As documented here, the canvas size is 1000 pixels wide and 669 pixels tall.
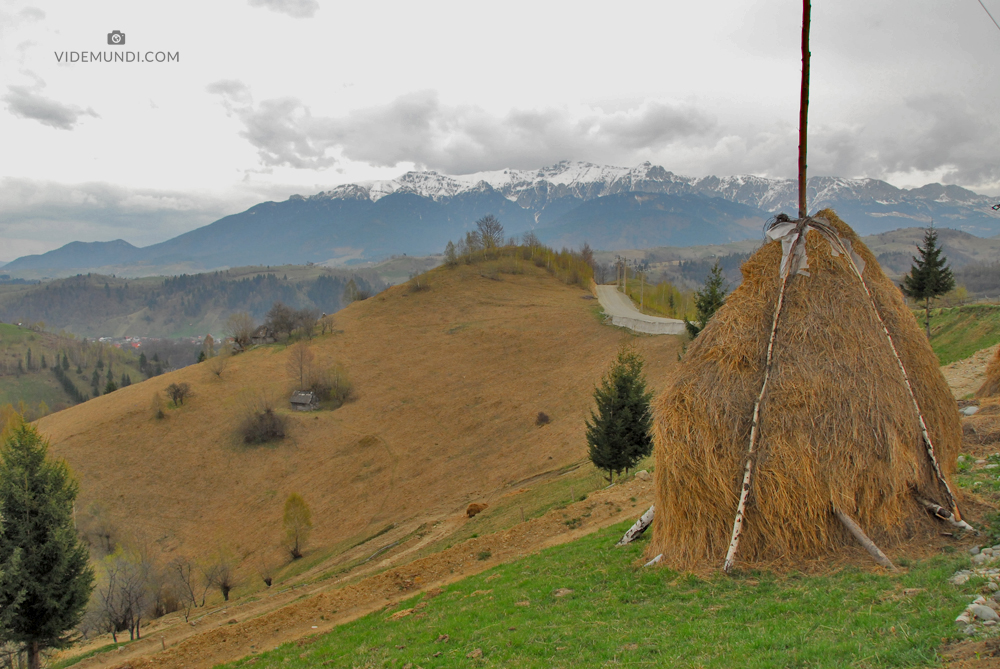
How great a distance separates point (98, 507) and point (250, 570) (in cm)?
2093

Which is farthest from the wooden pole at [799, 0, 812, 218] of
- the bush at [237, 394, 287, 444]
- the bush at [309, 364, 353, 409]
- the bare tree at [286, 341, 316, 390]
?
the bare tree at [286, 341, 316, 390]

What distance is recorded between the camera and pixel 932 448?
969cm

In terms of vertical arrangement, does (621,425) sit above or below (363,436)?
above

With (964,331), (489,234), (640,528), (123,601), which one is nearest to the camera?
(640,528)

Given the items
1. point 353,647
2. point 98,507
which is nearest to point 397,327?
point 98,507

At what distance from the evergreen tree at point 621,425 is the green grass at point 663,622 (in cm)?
1158

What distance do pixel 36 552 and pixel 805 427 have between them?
878 inches

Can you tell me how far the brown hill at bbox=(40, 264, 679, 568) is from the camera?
42.9 metres

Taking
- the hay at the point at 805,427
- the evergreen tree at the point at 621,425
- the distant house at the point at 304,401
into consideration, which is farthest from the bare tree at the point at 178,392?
the hay at the point at 805,427

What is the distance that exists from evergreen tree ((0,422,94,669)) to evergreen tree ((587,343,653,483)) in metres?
20.8

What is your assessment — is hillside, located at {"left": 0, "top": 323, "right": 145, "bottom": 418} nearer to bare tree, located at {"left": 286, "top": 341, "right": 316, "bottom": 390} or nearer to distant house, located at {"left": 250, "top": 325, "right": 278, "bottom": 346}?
distant house, located at {"left": 250, "top": 325, "right": 278, "bottom": 346}

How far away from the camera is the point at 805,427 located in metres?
9.59

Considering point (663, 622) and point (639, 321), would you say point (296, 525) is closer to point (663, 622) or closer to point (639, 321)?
point (663, 622)

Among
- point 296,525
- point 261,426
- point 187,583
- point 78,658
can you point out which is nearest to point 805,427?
point 78,658
